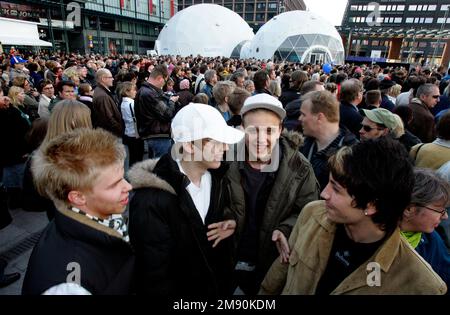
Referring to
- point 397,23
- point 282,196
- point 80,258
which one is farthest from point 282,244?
point 397,23

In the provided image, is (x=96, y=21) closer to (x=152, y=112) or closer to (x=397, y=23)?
(x=152, y=112)

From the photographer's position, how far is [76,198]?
1452 millimetres

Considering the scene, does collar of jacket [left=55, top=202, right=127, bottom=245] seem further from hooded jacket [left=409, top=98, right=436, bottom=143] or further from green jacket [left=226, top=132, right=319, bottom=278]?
hooded jacket [left=409, top=98, right=436, bottom=143]

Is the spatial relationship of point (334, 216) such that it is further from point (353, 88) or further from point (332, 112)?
point (353, 88)

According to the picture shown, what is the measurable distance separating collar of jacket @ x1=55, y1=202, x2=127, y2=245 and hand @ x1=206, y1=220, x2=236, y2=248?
63cm

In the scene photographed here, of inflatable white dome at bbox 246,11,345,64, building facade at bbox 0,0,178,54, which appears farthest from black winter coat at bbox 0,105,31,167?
building facade at bbox 0,0,178,54

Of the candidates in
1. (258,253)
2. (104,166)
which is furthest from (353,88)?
(104,166)

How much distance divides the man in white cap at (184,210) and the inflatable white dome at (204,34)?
1721 inches

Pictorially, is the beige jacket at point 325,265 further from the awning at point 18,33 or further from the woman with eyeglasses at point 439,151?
the awning at point 18,33

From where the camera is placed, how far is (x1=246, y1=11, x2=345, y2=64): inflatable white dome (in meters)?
33.1

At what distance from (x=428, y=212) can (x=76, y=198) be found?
219 centimetres

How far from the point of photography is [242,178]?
2166mm

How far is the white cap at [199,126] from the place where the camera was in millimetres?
1681
